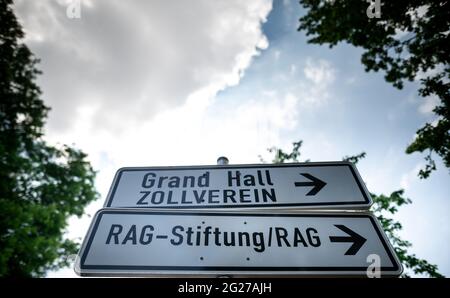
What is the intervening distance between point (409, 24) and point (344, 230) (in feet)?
24.2

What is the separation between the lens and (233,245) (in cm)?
146

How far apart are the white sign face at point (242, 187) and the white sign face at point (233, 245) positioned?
133 millimetres

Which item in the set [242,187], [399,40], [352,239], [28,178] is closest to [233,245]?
[242,187]

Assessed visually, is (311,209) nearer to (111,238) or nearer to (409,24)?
(111,238)

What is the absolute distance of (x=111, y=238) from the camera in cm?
149

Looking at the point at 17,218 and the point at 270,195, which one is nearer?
the point at 270,195

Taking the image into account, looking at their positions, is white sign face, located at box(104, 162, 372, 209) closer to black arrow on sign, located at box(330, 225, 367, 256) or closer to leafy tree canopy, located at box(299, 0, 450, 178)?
black arrow on sign, located at box(330, 225, 367, 256)

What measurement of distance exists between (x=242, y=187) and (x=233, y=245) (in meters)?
0.49

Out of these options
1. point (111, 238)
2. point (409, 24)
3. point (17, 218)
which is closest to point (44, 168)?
point (17, 218)

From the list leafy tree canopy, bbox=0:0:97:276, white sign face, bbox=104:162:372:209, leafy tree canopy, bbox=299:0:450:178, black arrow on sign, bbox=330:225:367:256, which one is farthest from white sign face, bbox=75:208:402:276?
leafy tree canopy, bbox=0:0:97:276

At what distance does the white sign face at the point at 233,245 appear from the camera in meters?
1.38

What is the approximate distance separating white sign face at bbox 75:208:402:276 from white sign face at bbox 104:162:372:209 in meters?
0.13

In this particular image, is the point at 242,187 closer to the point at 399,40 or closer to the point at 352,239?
the point at 352,239

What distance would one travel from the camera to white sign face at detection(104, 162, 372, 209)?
1.72 metres
